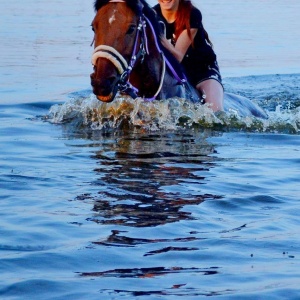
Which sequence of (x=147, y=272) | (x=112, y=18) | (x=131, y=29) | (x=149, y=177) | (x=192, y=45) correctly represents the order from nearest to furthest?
(x=147, y=272), (x=149, y=177), (x=112, y=18), (x=131, y=29), (x=192, y=45)

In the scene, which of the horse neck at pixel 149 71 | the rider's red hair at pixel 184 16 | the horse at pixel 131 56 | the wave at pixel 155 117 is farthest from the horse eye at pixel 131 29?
the rider's red hair at pixel 184 16

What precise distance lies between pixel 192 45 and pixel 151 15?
3.27 ft

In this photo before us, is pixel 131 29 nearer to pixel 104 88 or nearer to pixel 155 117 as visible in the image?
pixel 104 88

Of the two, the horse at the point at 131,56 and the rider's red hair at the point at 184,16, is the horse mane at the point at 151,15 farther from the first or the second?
the rider's red hair at the point at 184,16

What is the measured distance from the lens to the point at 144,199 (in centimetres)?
600

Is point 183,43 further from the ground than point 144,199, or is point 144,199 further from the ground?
point 183,43

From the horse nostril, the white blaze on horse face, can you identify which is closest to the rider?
the white blaze on horse face

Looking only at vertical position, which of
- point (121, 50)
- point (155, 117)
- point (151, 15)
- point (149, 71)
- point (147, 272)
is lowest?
point (147, 272)

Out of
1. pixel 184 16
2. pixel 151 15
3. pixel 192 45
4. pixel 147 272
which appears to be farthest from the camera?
pixel 192 45

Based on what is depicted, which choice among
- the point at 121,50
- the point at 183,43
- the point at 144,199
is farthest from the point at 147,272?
the point at 183,43

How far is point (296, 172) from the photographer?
7.23 metres

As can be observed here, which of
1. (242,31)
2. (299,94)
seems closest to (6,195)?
(299,94)

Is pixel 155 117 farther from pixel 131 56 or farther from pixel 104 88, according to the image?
pixel 104 88

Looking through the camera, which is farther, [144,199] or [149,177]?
[149,177]
